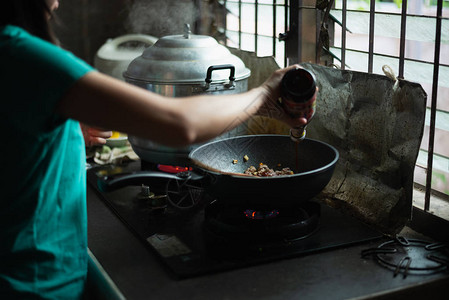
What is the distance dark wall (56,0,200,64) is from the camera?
2688mm

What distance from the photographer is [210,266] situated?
46.4 inches

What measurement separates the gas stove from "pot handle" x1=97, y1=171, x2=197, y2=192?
0.6 inches

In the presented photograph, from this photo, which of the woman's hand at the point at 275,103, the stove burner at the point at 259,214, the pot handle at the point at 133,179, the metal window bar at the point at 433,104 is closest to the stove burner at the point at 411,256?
the metal window bar at the point at 433,104

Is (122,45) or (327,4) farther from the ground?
(327,4)

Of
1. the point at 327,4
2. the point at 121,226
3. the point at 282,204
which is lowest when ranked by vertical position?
the point at 121,226

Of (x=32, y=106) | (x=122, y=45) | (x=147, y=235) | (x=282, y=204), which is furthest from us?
(x=122, y=45)

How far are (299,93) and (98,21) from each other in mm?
2045

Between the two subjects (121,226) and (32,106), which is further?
(121,226)

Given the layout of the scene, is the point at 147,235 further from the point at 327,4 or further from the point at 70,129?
the point at 327,4

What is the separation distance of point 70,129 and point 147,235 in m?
0.39

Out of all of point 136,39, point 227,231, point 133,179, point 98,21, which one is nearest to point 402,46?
point 227,231

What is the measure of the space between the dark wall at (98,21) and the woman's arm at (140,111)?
1.75 meters

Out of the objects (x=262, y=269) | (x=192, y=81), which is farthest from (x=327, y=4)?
Answer: (x=262, y=269)

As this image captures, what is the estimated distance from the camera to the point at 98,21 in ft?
9.61
